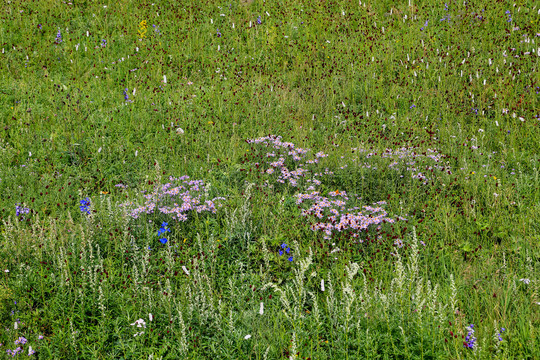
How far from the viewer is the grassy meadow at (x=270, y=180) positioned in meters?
3.16

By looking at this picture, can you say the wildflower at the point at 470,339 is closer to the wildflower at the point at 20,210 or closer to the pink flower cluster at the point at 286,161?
the pink flower cluster at the point at 286,161

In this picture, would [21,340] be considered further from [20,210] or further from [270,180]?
[270,180]

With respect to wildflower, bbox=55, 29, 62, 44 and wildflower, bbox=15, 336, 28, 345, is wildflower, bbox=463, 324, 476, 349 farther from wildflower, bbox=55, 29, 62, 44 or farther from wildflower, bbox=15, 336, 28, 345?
wildflower, bbox=55, 29, 62, 44

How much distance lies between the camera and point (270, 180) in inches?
213

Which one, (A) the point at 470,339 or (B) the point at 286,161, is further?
(B) the point at 286,161

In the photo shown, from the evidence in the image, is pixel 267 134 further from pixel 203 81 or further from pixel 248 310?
pixel 248 310

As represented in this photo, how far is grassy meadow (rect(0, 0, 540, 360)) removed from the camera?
3160 mm

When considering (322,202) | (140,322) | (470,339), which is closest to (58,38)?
(322,202)

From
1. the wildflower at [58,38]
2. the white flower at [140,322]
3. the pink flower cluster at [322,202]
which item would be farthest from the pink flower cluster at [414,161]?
the wildflower at [58,38]

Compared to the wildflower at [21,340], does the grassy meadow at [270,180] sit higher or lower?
higher

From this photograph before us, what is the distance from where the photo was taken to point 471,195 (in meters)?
5.15

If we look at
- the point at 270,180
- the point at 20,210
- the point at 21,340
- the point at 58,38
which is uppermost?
the point at 58,38

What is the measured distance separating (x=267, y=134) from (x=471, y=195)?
9.73ft

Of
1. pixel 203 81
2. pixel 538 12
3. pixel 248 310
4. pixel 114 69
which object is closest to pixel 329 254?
pixel 248 310
